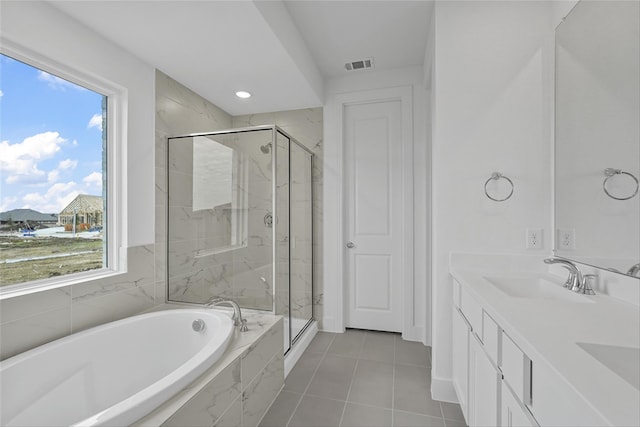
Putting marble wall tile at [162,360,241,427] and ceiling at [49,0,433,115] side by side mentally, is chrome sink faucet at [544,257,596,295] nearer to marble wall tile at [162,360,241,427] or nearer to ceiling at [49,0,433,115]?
marble wall tile at [162,360,241,427]

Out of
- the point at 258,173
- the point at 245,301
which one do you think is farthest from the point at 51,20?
the point at 245,301

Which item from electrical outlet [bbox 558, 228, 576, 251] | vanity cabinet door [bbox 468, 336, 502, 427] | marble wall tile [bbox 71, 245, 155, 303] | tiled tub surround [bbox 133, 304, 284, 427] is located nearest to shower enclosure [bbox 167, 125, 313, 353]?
marble wall tile [bbox 71, 245, 155, 303]

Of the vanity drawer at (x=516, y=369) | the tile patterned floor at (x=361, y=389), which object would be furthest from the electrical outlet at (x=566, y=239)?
the tile patterned floor at (x=361, y=389)

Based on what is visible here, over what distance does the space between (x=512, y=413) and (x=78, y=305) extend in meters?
2.15

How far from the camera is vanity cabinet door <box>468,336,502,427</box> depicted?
1063 millimetres

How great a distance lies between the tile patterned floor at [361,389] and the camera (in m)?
1.66

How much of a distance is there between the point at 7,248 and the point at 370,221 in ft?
8.42

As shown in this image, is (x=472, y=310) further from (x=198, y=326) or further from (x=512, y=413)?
(x=198, y=326)

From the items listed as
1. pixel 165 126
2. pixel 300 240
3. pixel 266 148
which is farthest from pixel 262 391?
pixel 165 126

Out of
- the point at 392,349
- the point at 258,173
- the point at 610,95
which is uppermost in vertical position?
the point at 610,95

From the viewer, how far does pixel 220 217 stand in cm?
238

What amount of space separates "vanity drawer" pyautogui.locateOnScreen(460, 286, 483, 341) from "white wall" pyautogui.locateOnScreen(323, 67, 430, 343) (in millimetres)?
1050

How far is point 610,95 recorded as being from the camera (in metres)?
1.23

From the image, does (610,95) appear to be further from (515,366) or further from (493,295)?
(515,366)
